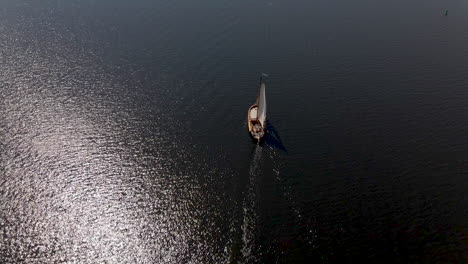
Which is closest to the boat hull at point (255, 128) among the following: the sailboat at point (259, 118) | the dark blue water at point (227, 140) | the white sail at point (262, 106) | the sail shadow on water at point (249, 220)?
the sailboat at point (259, 118)

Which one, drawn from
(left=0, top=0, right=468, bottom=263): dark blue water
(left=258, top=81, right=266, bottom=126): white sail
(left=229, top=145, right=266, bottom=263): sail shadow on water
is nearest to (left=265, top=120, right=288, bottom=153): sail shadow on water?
(left=0, top=0, right=468, bottom=263): dark blue water

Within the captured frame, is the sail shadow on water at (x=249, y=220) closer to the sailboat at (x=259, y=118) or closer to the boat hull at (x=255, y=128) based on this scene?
the boat hull at (x=255, y=128)

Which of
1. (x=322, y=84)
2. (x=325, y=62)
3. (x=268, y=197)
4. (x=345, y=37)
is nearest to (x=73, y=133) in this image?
(x=268, y=197)

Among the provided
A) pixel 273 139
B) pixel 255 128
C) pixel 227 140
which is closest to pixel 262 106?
pixel 255 128

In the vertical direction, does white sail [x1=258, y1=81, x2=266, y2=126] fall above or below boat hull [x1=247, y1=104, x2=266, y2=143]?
above

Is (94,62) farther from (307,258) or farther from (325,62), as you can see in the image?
(307,258)

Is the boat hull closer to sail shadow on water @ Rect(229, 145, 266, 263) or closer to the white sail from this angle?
the white sail
